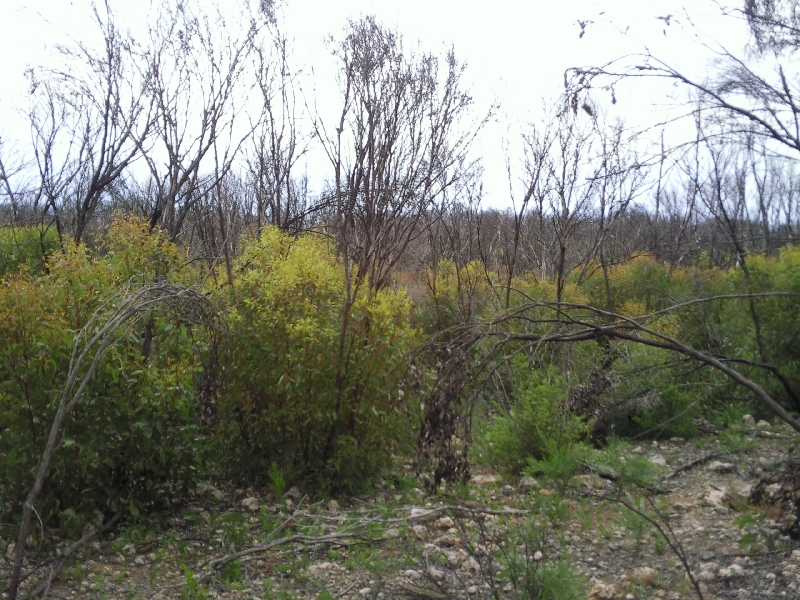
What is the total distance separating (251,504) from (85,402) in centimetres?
166

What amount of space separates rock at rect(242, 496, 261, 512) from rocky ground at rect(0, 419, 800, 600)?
0.01m

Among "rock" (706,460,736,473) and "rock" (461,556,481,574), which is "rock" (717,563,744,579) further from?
"rock" (706,460,736,473)

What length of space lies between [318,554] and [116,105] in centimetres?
918

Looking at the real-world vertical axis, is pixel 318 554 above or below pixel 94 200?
below

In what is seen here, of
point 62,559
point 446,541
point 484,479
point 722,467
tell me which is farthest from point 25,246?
point 722,467

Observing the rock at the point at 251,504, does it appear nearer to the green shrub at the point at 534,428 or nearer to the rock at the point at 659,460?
the green shrub at the point at 534,428

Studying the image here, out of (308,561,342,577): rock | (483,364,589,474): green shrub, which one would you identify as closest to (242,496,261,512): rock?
(308,561,342,577): rock

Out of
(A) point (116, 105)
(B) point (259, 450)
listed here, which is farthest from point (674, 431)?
(A) point (116, 105)

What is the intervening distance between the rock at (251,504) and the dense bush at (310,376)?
301mm

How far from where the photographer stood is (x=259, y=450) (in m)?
6.03

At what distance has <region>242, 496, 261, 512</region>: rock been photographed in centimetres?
565

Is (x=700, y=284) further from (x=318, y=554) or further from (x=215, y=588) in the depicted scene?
(x=215, y=588)

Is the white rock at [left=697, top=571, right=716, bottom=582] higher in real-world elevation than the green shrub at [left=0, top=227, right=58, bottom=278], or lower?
lower

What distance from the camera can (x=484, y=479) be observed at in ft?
21.5
